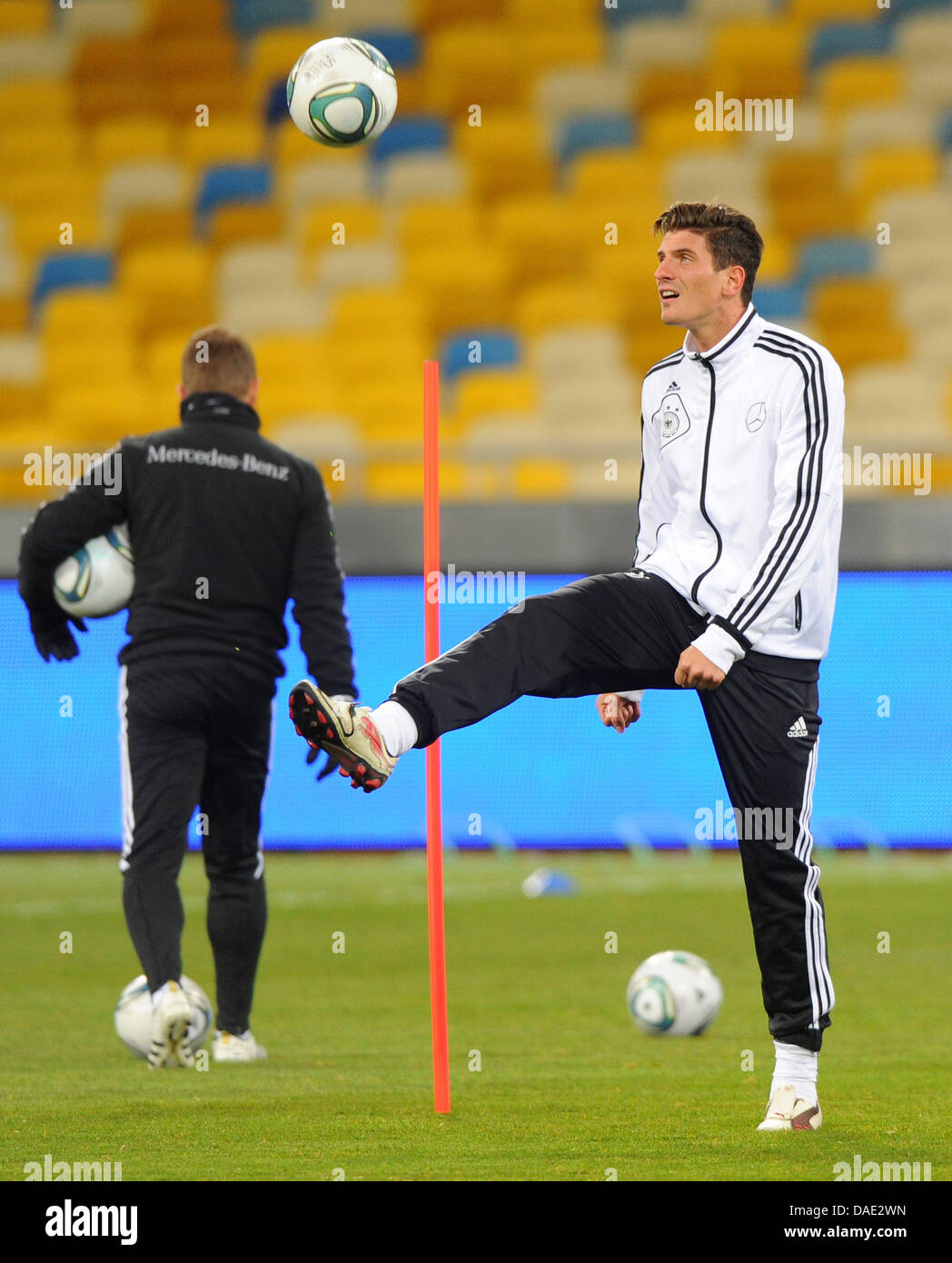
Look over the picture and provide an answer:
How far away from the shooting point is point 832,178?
17.9m

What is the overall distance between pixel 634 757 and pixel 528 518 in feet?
5.70

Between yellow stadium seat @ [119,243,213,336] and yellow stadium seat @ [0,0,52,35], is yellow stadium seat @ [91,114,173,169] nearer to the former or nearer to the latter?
yellow stadium seat @ [0,0,52,35]

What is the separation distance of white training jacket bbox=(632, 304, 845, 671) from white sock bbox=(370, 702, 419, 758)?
72cm

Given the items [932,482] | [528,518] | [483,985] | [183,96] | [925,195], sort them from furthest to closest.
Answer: [183,96], [925,195], [932,482], [528,518], [483,985]

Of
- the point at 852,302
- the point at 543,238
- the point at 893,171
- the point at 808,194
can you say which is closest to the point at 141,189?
the point at 543,238

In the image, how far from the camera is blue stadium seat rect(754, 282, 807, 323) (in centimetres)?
1644

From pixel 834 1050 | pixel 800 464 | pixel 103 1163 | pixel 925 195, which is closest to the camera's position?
pixel 103 1163

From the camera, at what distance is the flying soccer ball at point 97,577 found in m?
5.92

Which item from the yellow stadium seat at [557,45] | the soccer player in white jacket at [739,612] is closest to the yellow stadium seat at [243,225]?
the yellow stadium seat at [557,45]

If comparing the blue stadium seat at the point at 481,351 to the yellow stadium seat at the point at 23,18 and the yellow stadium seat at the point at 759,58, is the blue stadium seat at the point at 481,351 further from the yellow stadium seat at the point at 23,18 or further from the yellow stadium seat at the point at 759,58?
the yellow stadium seat at the point at 23,18

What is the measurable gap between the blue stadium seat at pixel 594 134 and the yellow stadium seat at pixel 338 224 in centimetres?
196
